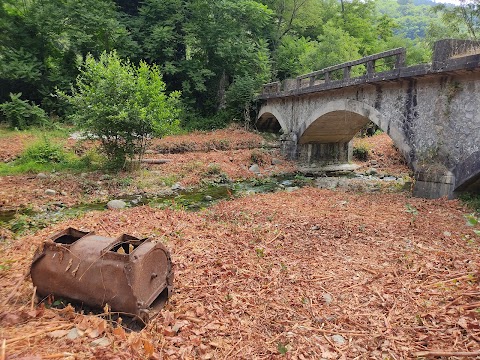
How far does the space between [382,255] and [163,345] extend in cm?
380

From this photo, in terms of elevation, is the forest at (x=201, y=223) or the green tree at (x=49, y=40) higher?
the green tree at (x=49, y=40)

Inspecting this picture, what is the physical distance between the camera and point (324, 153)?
18.7 meters

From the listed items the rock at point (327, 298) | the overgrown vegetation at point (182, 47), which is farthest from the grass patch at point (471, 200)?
the overgrown vegetation at point (182, 47)

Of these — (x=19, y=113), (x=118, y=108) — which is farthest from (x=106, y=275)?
(x=19, y=113)

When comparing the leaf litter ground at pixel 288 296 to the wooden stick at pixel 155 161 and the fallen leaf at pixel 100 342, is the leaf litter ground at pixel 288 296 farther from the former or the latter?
the wooden stick at pixel 155 161

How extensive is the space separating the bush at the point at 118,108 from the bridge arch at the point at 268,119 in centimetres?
961

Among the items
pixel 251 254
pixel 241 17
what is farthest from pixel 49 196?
pixel 241 17

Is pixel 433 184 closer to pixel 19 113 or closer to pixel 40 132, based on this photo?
pixel 40 132

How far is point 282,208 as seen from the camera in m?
8.85

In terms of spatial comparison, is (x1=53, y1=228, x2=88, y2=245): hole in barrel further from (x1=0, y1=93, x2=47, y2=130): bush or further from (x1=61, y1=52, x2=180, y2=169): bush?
(x1=0, y1=93, x2=47, y2=130): bush

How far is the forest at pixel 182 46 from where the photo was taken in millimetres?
19875

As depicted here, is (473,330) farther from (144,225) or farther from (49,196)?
(49,196)

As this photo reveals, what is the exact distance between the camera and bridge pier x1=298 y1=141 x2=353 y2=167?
60.5 feet

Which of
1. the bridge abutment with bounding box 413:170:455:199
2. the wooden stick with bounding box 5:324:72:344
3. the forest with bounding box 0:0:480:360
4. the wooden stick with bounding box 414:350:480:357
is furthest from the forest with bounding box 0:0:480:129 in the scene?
the wooden stick with bounding box 414:350:480:357
